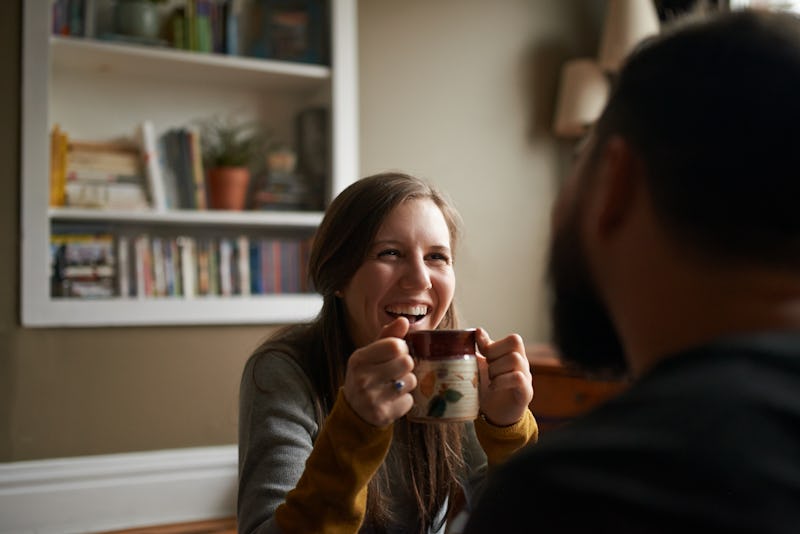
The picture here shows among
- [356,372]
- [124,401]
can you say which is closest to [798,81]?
[356,372]

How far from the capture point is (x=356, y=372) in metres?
0.99

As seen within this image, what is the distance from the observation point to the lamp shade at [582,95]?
3.55 metres

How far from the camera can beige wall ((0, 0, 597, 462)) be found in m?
2.74

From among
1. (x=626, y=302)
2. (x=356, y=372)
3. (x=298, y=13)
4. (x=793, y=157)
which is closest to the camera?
(x=793, y=157)

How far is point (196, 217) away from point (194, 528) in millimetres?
1162

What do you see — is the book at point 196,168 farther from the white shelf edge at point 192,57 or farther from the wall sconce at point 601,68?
the wall sconce at point 601,68

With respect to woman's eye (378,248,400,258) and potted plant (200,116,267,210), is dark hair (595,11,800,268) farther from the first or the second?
potted plant (200,116,267,210)

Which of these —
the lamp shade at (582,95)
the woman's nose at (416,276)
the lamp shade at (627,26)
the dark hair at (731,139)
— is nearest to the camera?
the dark hair at (731,139)

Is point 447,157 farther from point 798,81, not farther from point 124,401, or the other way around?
point 798,81

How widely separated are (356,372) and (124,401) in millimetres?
2175

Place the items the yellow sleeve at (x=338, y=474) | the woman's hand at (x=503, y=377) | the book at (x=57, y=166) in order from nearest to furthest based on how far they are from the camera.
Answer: the yellow sleeve at (x=338, y=474), the woman's hand at (x=503, y=377), the book at (x=57, y=166)

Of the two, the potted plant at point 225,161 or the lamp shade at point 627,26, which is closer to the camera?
the potted plant at point 225,161

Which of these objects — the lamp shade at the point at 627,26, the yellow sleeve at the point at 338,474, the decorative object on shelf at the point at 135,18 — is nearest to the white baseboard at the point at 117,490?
the decorative object on shelf at the point at 135,18

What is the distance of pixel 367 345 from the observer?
1.20 metres
